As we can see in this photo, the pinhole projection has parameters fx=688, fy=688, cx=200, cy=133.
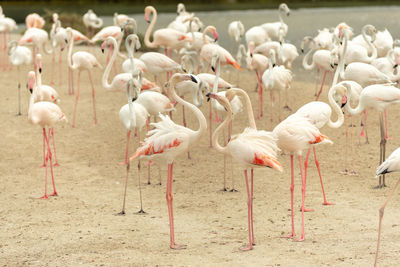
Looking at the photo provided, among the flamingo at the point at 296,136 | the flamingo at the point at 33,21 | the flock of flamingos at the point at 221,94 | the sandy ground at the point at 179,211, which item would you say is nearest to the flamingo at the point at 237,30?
the flock of flamingos at the point at 221,94

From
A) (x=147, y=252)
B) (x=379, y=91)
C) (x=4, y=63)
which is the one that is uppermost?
(x=4, y=63)

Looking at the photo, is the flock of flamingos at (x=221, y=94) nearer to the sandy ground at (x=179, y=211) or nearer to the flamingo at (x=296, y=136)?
the flamingo at (x=296, y=136)

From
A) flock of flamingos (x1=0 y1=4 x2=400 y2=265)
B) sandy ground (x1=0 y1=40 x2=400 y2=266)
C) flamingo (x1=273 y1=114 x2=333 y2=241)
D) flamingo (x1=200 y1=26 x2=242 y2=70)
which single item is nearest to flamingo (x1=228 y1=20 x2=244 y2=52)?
flock of flamingos (x1=0 y1=4 x2=400 y2=265)

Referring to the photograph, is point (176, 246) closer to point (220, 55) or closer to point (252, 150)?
point (252, 150)

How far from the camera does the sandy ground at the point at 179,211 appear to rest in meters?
5.82

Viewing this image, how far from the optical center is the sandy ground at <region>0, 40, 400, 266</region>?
5.82m

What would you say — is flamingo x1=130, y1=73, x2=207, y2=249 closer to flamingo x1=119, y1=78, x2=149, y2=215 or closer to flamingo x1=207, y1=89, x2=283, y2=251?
flamingo x1=207, y1=89, x2=283, y2=251

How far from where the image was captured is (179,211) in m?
7.23

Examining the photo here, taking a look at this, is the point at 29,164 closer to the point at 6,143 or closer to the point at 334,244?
the point at 6,143

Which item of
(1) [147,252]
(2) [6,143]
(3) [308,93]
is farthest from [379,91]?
(2) [6,143]

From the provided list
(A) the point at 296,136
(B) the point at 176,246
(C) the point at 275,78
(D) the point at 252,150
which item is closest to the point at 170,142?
(D) the point at 252,150

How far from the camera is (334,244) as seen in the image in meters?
5.90

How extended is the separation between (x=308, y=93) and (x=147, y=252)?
720 centimetres

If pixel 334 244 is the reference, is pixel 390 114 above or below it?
Result: above
